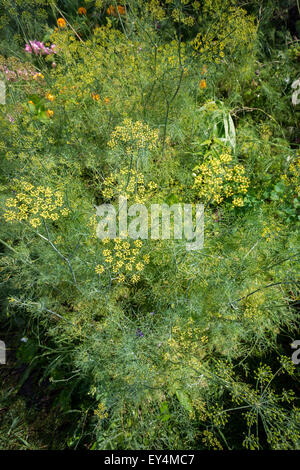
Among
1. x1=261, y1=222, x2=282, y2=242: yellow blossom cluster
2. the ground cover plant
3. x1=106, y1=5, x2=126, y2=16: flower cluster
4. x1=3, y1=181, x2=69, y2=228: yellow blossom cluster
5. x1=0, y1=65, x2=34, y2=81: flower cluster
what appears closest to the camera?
x1=3, y1=181, x2=69, y2=228: yellow blossom cluster

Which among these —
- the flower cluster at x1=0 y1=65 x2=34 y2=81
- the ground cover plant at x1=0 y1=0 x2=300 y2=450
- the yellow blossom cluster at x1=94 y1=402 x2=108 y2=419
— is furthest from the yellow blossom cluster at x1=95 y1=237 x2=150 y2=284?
the flower cluster at x1=0 y1=65 x2=34 y2=81

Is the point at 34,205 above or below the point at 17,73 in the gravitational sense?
below

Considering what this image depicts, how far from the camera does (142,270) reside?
84.1 inches

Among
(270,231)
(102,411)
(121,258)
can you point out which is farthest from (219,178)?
(102,411)

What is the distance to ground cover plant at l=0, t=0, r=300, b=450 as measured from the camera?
1.88m

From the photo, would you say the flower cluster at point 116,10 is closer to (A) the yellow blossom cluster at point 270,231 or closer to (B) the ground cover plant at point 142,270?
(B) the ground cover plant at point 142,270

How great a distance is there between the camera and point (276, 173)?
2846mm

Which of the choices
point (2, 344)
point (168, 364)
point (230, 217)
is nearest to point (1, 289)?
point (2, 344)

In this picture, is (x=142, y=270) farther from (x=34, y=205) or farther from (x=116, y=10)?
(x=116, y=10)

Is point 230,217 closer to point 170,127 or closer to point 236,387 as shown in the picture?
point 170,127

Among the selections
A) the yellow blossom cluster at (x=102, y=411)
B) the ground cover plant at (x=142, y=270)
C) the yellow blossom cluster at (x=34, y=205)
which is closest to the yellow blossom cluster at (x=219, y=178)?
the ground cover plant at (x=142, y=270)

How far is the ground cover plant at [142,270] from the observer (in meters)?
1.88

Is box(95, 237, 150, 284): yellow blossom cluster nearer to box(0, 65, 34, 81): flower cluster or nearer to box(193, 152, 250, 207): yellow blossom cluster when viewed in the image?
box(193, 152, 250, 207): yellow blossom cluster

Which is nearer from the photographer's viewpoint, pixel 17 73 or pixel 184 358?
pixel 184 358
